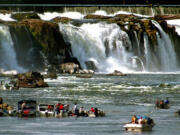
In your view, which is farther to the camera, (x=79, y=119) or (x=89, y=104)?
(x=89, y=104)

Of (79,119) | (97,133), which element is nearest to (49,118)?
(79,119)

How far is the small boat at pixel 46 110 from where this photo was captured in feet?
316

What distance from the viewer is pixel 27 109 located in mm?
96125

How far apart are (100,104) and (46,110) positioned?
14553mm

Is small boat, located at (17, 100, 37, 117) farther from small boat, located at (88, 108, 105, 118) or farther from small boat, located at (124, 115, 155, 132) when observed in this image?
small boat, located at (124, 115, 155, 132)

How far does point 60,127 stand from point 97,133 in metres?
6.06

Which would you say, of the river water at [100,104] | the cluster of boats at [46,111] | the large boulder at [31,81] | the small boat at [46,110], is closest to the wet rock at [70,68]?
the river water at [100,104]

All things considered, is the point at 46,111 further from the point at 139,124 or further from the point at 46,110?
the point at 139,124

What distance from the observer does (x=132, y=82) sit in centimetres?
15712

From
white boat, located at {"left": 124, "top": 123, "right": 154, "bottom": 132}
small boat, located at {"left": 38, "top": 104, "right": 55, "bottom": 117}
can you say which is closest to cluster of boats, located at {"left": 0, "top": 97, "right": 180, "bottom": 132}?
small boat, located at {"left": 38, "top": 104, "right": 55, "bottom": 117}

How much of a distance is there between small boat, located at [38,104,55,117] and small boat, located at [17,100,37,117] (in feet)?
2.65

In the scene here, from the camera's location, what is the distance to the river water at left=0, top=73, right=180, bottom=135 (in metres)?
→ 83.1

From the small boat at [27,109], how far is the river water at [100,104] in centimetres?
208

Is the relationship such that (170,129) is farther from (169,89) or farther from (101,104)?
(169,89)
